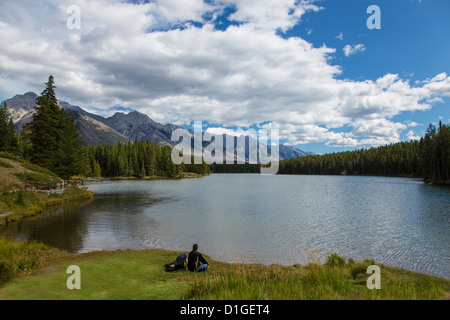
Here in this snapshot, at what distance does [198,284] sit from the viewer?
934 cm

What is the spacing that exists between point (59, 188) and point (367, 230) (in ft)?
155

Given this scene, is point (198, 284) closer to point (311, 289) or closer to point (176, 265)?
point (176, 265)

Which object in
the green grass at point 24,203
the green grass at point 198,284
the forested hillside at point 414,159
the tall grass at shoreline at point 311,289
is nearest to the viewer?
the tall grass at shoreline at point 311,289

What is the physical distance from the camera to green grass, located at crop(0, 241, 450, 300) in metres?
8.37

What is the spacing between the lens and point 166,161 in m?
150

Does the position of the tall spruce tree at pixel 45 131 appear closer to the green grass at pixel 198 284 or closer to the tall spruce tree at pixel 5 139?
the tall spruce tree at pixel 5 139

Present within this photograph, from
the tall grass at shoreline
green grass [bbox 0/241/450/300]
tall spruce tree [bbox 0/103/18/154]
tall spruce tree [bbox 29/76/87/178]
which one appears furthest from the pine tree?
the tall grass at shoreline

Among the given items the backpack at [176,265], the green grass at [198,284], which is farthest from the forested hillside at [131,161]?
the backpack at [176,265]

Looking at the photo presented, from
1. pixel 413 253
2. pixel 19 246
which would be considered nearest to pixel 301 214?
pixel 413 253

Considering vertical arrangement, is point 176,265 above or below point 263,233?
above

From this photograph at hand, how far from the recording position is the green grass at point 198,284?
27.5 ft

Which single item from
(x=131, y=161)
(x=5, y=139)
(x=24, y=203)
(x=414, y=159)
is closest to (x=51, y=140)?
(x=24, y=203)

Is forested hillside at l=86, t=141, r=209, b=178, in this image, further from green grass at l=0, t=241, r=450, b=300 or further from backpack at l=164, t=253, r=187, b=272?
backpack at l=164, t=253, r=187, b=272
